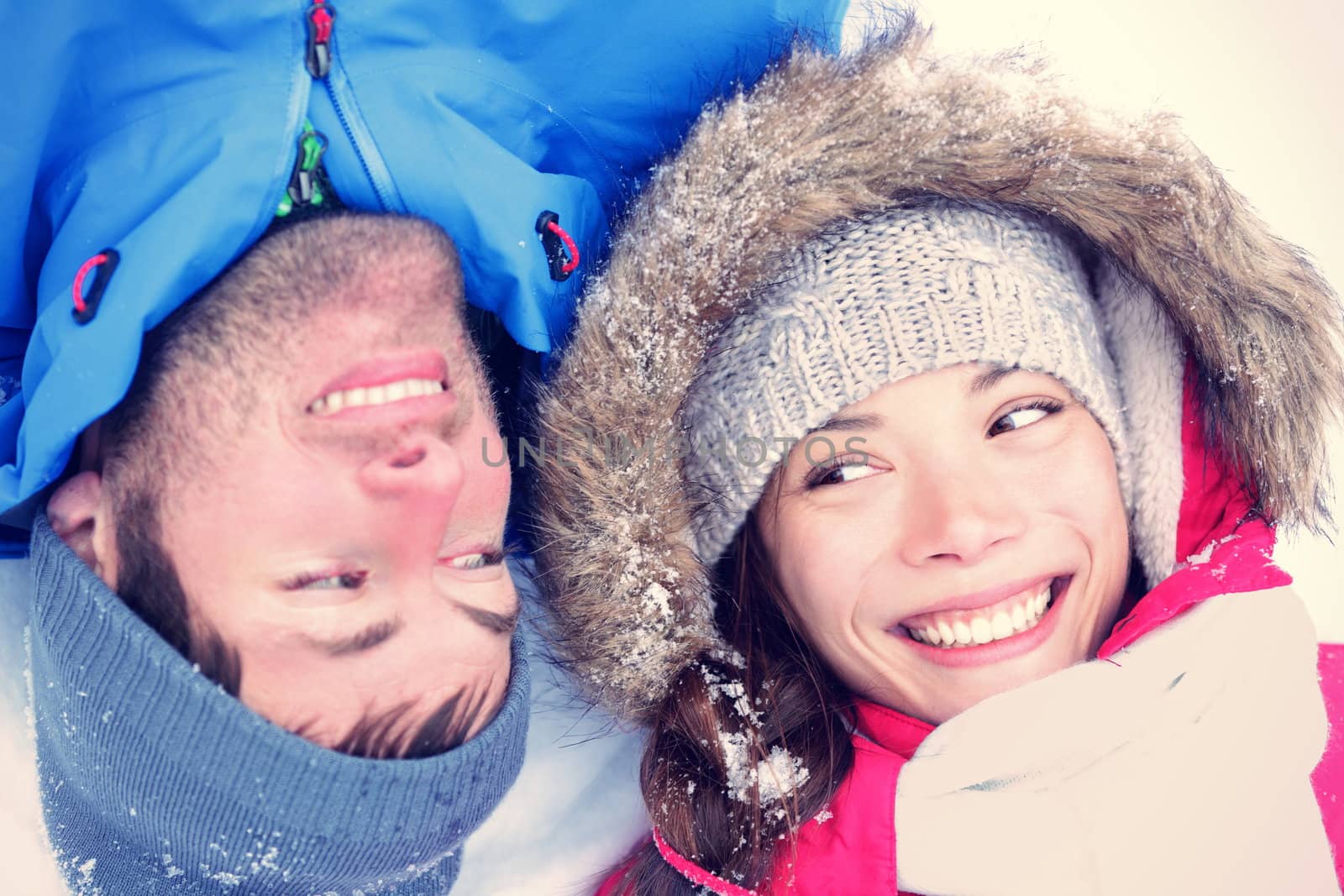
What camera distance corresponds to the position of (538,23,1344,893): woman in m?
1.25

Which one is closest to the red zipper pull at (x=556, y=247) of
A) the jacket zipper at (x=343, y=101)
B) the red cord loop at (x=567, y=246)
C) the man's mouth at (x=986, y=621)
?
the red cord loop at (x=567, y=246)

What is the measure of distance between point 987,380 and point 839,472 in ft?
0.78

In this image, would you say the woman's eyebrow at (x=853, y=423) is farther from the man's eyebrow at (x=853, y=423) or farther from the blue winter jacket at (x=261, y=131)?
the blue winter jacket at (x=261, y=131)

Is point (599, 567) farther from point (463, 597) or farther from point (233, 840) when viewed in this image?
point (233, 840)

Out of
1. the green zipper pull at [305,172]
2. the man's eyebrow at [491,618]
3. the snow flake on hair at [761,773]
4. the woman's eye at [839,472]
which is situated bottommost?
the snow flake on hair at [761,773]

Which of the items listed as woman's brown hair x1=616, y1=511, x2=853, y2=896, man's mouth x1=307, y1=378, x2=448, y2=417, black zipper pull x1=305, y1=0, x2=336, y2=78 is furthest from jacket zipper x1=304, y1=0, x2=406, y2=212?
woman's brown hair x1=616, y1=511, x2=853, y2=896

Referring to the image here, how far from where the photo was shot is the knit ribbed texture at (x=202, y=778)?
1016mm

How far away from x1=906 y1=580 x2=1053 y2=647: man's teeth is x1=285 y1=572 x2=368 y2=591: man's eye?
80cm

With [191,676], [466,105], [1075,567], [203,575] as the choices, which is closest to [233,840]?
[191,676]

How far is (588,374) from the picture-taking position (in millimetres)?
1263

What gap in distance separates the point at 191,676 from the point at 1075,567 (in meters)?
1.15

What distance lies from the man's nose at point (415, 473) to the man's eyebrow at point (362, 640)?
0.14m

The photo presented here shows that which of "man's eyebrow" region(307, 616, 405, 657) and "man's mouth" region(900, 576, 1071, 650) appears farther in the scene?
"man's mouth" region(900, 576, 1071, 650)

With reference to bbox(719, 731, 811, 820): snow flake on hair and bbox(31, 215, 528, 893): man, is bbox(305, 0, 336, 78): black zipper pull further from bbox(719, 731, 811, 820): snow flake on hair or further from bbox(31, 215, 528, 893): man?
bbox(719, 731, 811, 820): snow flake on hair
